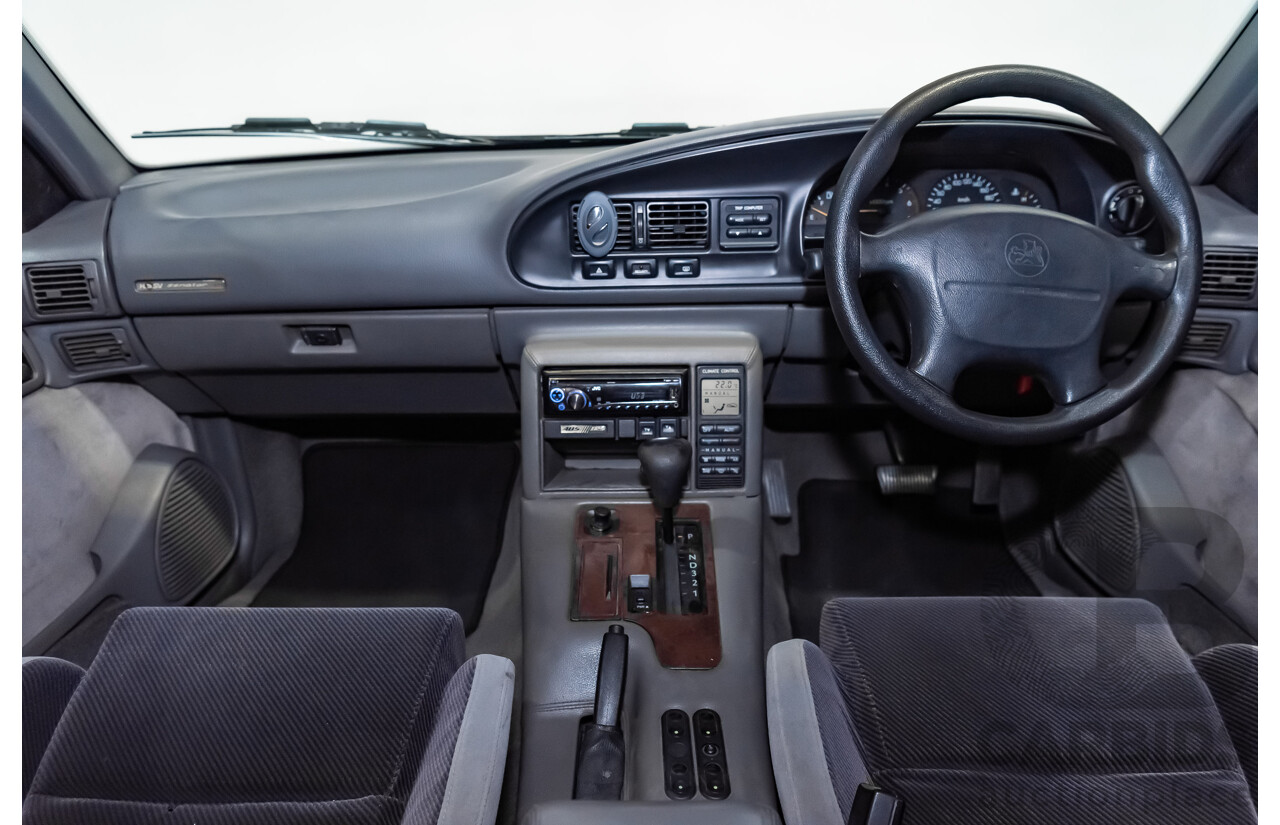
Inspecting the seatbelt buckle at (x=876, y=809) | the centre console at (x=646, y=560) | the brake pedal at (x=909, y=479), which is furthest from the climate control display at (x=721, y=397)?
the seatbelt buckle at (x=876, y=809)

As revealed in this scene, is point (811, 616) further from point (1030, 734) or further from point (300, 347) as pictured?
point (300, 347)

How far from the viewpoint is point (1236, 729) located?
1.01m

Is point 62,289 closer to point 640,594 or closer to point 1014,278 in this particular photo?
point 640,594

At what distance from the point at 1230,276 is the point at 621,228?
118cm

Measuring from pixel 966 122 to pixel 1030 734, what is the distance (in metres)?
1.00

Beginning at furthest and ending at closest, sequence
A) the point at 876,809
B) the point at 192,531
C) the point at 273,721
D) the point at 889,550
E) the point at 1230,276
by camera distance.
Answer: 1. the point at 889,550
2. the point at 192,531
3. the point at 1230,276
4. the point at 273,721
5. the point at 876,809

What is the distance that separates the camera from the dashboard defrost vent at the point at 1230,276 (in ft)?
5.08

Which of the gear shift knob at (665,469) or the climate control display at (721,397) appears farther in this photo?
the climate control display at (721,397)

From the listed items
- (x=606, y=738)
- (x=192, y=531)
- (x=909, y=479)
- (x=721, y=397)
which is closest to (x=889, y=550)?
(x=909, y=479)

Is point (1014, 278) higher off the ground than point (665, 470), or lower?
higher

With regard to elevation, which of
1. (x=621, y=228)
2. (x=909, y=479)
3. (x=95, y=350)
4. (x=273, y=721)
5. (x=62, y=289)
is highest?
(x=621, y=228)

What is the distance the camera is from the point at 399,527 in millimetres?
2230

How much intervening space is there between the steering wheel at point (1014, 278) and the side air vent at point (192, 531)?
1.60 m

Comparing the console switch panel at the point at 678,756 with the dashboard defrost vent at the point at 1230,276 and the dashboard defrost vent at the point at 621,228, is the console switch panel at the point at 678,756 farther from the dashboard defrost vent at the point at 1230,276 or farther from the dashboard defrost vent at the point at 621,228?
the dashboard defrost vent at the point at 1230,276
